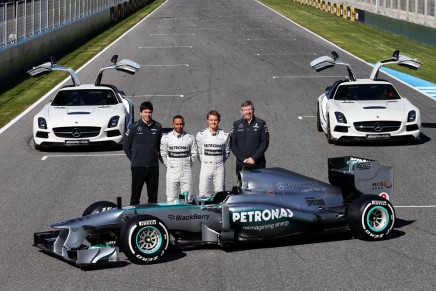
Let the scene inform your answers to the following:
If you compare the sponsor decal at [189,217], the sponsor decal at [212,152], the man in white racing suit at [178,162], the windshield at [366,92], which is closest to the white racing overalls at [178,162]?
the man in white racing suit at [178,162]

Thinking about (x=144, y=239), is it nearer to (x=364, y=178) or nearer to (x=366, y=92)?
(x=364, y=178)

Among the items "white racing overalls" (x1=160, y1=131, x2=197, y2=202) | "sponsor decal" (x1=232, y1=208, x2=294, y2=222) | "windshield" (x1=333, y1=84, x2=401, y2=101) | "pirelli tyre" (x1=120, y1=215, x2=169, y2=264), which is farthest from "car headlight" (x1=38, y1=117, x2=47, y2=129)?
"pirelli tyre" (x1=120, y1=215, x2=169, y2=264)

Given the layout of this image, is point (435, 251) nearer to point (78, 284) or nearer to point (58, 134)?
point (78, 284)

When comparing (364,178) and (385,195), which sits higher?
(364,178)

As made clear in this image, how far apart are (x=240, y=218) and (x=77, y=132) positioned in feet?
30.5

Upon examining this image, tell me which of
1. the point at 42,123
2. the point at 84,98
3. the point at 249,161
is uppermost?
the point at 84,98

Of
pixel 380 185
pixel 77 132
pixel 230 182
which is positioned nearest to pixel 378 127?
pixel 230 182

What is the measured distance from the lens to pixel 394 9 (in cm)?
5581

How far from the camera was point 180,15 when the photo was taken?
6781cm

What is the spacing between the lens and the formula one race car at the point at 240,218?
12617 millimetres

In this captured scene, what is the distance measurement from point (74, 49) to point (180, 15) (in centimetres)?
2279

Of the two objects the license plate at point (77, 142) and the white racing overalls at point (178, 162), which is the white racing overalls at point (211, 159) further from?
the license plate at point (77, 142)

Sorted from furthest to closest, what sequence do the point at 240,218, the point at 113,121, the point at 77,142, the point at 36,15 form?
the point at 36,15 → the point at 113,121 → the point at 77,142 → the point at 240,218

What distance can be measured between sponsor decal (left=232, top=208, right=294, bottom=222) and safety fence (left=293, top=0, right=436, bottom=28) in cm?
3467
